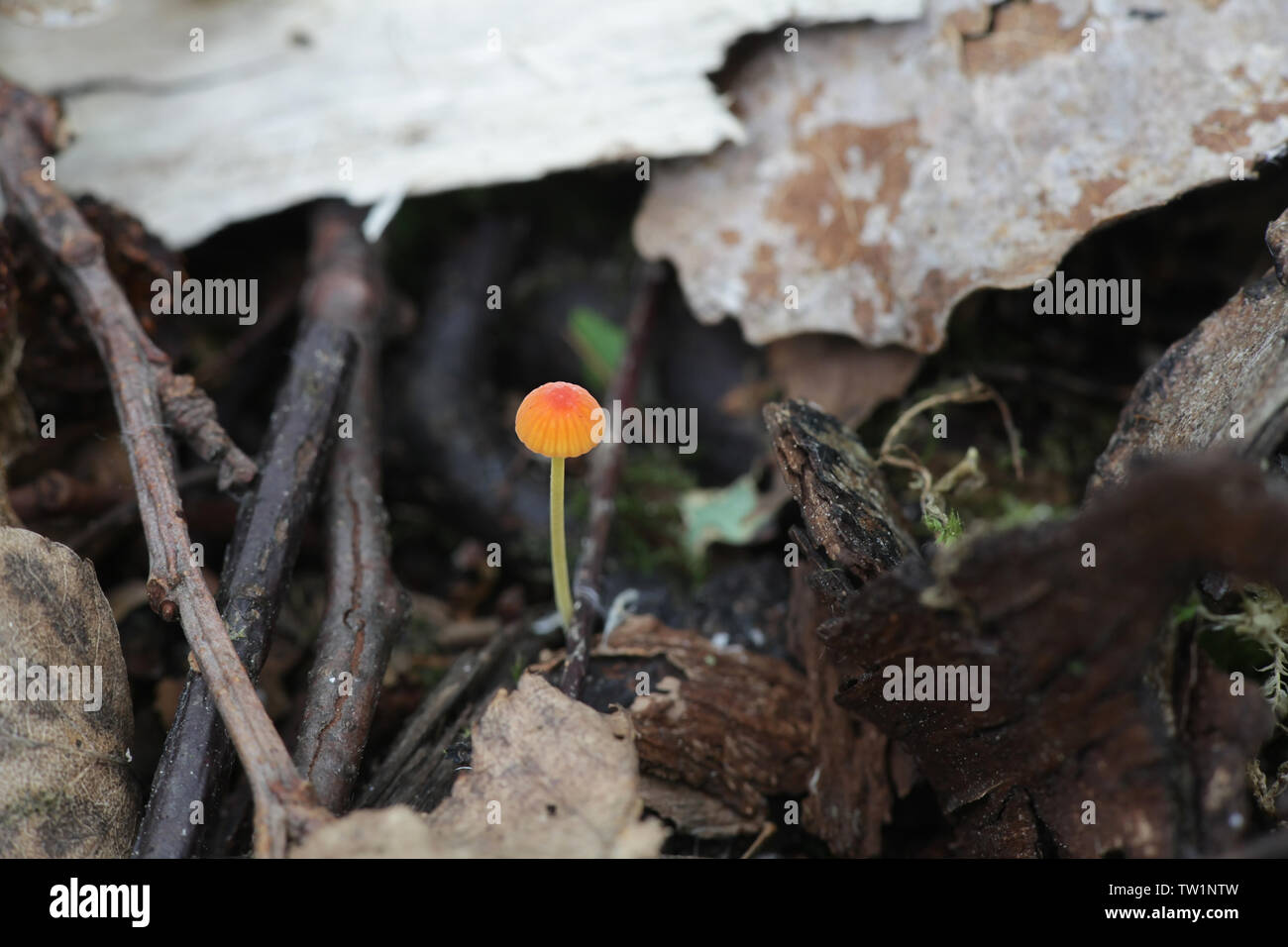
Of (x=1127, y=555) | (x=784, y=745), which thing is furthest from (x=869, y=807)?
(x=1127, y=555)

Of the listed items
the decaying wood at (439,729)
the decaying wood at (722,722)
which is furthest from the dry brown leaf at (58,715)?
the decaying wood at (722,722)

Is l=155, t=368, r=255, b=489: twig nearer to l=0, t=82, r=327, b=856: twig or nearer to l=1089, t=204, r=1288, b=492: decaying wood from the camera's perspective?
l=0, t=82, r=327, b=856: twig

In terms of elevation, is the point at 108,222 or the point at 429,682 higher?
the point at 108,222

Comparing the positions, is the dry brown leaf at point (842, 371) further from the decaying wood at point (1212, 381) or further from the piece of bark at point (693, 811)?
the piece of bark at point (693, 811)

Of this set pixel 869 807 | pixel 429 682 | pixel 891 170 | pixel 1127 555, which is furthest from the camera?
pixel 891 170

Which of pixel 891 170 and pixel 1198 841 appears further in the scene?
pixel 891 170
